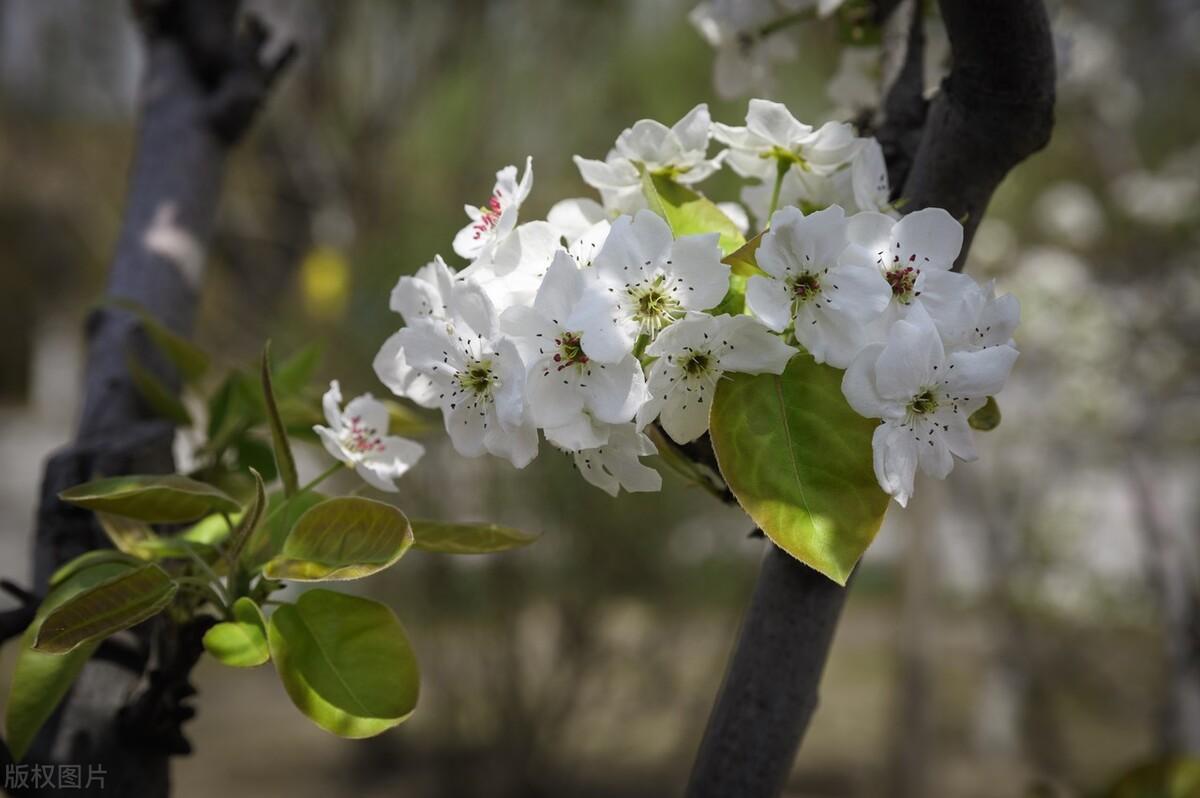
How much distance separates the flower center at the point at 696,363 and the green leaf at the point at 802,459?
2 centimetres

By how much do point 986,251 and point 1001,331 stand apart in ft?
13.3

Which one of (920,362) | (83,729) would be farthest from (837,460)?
(83,729)

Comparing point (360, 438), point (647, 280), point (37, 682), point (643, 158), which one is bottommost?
point (37, 682)

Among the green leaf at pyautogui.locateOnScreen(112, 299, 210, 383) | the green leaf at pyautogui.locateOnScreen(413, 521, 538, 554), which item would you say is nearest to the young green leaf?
the green leaf at pyautogui.locateOnScreen(413, 521, 538, 554)

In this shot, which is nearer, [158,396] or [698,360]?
[698,360]

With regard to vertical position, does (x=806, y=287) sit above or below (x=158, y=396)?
above

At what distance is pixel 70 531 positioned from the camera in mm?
884

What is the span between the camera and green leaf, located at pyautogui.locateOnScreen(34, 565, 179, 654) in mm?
609

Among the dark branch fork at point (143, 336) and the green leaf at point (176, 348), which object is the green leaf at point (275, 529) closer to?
the dark branch fork at point (143, 336)

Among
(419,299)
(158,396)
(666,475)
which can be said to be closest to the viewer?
(419,299)

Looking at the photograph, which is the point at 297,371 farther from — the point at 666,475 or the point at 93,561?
the point at 666,475

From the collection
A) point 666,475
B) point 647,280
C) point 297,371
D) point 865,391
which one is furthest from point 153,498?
point 666,475

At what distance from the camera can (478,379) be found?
2.02 feet

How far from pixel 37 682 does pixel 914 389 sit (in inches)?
24.8
